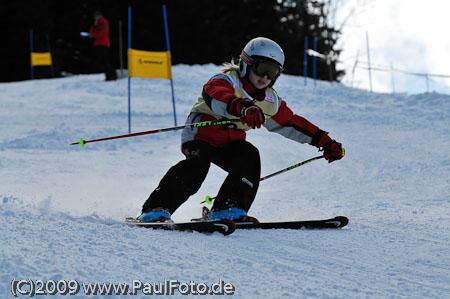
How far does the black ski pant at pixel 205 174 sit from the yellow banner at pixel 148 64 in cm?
534

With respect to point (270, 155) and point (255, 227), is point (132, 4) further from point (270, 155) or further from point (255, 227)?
point (255, 227)

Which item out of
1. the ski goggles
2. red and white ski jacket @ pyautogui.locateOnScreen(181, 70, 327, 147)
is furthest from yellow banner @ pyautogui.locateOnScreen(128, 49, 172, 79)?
the ski goggles

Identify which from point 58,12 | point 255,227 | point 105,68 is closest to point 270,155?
point 255,227

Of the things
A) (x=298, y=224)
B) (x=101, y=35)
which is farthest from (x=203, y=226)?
(x=101, y=35)

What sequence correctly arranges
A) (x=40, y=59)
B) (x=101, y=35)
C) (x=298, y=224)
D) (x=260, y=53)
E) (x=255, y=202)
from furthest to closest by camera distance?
(x=40, y=59) < (x=101, y=35) < (x=255, y=202) < (x=260, y=53) < (x=298, y=224)

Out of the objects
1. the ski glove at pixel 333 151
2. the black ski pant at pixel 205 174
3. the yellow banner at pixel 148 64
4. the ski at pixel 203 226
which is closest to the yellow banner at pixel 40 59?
the yellow banner at pixel 148 64

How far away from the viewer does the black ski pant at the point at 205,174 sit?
10.8 feet

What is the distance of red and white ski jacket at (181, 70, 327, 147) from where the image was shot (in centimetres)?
330

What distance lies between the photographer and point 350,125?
945 cm

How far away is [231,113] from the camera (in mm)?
3102

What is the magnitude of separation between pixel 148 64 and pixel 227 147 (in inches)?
218

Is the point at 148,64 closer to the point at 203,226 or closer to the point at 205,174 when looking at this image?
the point at 205,174

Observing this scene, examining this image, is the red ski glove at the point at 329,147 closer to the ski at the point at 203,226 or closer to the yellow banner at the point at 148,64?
the ski at the point at 203,226

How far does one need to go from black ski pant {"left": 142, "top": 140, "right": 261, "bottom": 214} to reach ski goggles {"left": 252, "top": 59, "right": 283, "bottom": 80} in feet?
1.53
